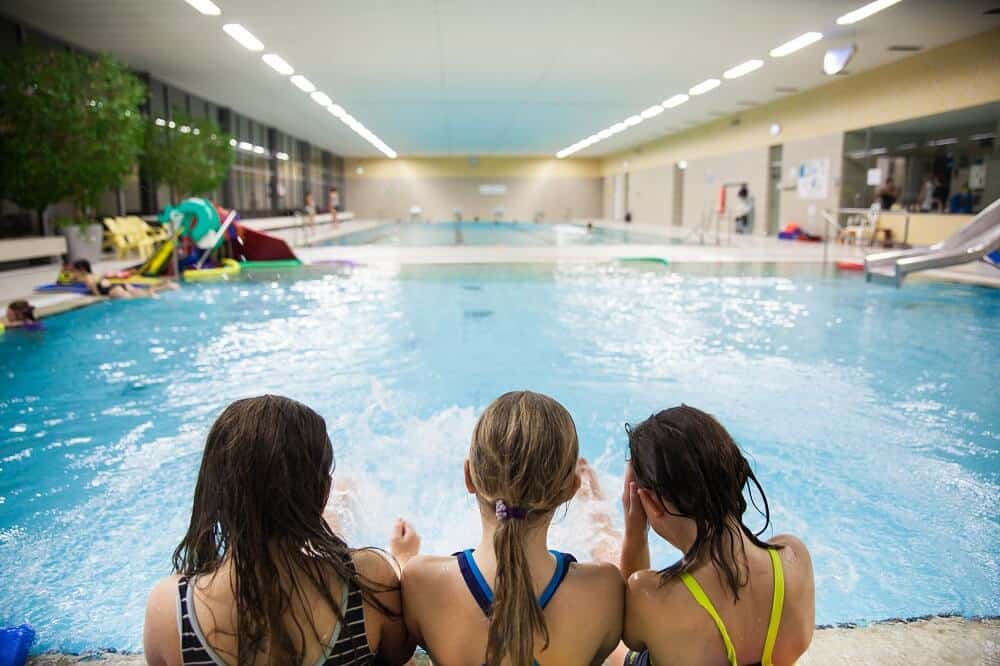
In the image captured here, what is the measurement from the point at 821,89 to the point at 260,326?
16.6 metres

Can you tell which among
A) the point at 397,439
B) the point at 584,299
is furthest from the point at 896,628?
the point at 584,299

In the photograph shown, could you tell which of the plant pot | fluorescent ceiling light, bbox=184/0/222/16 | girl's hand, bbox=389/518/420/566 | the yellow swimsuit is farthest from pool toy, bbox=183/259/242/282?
the yellow swimsuit

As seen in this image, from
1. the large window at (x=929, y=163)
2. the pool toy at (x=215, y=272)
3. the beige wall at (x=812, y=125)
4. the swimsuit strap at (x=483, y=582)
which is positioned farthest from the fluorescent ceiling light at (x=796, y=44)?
the swimsuit strap at (x=483, y=582)

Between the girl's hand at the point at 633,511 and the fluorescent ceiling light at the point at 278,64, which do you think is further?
the fluorescent ceiling light at the point at 278,64

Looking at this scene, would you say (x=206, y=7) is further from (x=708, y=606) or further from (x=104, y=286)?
(x=708, y=606)

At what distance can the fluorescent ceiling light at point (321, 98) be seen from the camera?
18.3 m

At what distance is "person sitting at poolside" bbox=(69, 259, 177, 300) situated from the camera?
31.0 feet

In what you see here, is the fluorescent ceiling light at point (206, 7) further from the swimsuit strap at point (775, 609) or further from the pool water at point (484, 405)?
the swimsuit strap at point (775, 609)

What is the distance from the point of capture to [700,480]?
1.43m

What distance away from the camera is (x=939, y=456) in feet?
13.3

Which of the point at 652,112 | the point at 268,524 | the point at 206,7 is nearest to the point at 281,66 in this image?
the point at 206,7

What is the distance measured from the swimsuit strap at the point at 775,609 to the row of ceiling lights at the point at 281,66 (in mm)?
10721

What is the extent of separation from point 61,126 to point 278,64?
15.7 feet

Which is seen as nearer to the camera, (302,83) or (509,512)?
(509,512)
